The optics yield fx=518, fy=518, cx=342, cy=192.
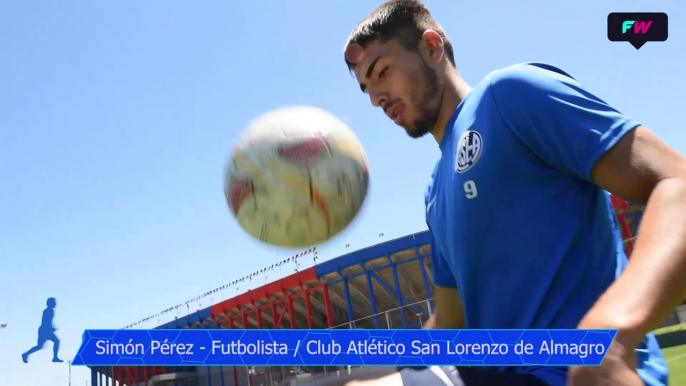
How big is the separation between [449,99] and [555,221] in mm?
848

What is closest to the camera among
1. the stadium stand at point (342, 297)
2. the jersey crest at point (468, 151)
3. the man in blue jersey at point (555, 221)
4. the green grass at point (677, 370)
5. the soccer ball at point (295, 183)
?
the man in blue jersey at point (555, 221)

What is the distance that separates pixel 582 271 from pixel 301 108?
232 centimetres

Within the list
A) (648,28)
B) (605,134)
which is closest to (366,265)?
(648,28)

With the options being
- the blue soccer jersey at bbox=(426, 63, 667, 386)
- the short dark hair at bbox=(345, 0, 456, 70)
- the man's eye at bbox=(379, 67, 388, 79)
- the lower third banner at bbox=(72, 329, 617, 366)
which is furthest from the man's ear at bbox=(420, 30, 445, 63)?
the lower third banner at bbox=(72, 329, 617, 366)

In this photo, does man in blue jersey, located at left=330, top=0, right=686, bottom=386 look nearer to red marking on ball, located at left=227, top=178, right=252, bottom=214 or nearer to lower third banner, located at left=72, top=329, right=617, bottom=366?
lower third banner, located at left=72, top=329, right=617, bottom=366

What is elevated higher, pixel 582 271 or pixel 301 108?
pixel 301 108

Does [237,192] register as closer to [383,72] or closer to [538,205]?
[383,72]

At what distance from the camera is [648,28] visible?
6.97 metres

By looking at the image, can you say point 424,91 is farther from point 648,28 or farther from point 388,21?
point 648,28

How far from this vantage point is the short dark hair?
7.70ft

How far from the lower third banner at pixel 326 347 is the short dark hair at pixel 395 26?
1.26 metres

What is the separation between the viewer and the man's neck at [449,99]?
2328 mm

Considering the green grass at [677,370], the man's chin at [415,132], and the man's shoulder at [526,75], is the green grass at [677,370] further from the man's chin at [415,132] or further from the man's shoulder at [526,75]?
the man's shoulder at [526,75]

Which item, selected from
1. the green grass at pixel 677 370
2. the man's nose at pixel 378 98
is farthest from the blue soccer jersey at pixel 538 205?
the green grass at pixel 677 370
